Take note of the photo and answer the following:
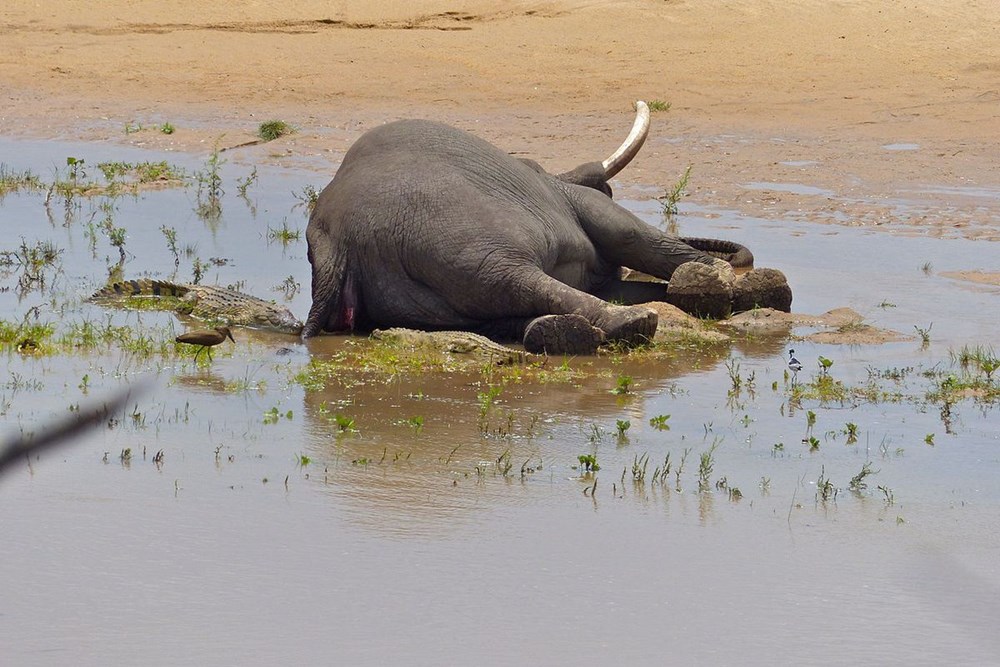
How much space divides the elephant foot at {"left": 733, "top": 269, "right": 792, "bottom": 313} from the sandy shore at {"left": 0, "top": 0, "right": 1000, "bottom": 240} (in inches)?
139

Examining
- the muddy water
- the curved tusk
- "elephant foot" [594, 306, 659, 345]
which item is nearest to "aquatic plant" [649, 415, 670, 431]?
the muddy water

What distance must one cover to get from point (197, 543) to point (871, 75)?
662 inches

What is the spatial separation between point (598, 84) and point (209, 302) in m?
12.1

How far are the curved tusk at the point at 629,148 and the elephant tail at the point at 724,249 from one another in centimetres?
70

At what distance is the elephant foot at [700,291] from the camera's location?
9531mm

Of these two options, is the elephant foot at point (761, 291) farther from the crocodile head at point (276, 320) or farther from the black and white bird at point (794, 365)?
the crocodile head at point (276, 320)

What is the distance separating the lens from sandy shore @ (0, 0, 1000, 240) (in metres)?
15.4

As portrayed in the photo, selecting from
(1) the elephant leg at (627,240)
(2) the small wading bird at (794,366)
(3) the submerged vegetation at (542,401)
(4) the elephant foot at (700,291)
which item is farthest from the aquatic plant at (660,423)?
(1) the elephant leg at (627,240)

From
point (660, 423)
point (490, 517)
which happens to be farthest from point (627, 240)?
point (490, 517)

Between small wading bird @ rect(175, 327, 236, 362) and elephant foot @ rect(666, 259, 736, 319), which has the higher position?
elephant foot @ rect(666, 259, 736, 319)

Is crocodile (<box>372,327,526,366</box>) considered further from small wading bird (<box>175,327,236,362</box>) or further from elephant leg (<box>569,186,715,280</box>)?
elephant leg (<box>569,186,715,280</box>)

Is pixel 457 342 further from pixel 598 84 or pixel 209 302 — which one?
pixel 598 84

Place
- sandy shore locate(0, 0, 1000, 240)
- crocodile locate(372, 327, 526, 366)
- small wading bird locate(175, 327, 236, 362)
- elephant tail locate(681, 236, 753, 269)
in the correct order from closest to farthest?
small wading bird locate(175, 327, 236, 362)
crocodile locate(372, 327, 526, 366)
elephant tail locate(681, 236, 753, 269)
sandy shore locate(0, 0, 1000, 240)

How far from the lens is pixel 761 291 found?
9.58m
